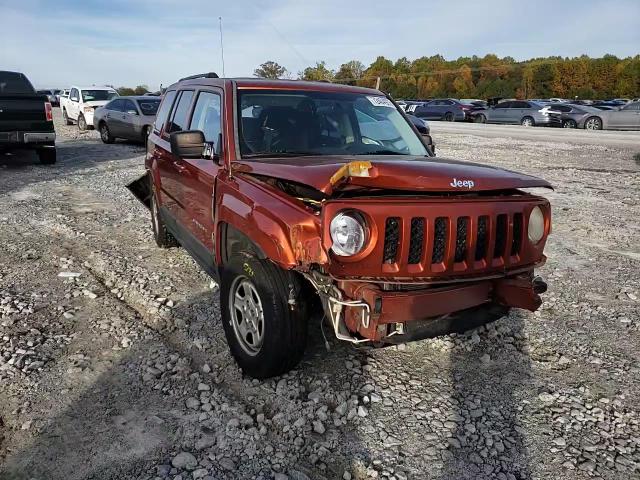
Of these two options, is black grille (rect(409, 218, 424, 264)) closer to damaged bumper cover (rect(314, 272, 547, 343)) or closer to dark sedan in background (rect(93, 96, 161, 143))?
damaged bumper cover (rect(314, 272, 547, 343))

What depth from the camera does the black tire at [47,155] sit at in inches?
495

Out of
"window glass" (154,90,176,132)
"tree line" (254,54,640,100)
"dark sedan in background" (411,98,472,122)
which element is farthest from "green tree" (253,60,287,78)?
"tree line" (254,54,640,100)

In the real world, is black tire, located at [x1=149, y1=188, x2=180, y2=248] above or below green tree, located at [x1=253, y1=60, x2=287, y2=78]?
below

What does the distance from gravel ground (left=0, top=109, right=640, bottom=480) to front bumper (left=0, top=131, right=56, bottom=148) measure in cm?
657

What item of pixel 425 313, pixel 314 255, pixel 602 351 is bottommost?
pixel 602 351

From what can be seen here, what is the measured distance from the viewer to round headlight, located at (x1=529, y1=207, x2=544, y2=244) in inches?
133

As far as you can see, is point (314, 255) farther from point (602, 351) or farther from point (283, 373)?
point (602, 351)

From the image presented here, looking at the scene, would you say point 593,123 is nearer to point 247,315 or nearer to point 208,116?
point 208,116

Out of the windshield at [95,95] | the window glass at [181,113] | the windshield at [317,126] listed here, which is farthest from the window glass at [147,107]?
the windshield at [317,126]

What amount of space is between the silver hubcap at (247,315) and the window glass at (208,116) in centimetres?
120

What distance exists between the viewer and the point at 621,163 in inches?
534

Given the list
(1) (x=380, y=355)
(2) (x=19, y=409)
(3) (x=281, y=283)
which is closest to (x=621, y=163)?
(1) (x=380, y=355)

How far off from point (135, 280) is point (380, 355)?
8.89 feet

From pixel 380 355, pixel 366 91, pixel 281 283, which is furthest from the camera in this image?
pixel 366 91
